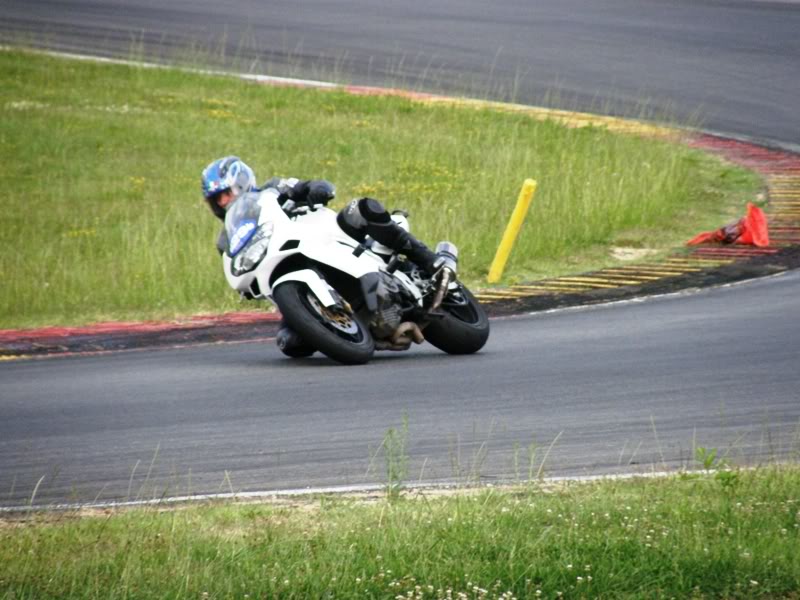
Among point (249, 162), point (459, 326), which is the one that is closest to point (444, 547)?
point (459, 326)

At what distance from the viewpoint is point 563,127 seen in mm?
21109

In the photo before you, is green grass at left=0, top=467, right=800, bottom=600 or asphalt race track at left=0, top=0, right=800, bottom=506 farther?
asphalt race track at left=0, top=0, right=800, bottom=506

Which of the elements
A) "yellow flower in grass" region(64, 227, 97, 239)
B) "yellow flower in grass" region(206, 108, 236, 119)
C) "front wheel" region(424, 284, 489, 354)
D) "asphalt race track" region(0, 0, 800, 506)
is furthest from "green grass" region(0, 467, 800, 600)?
"yellow flower in grass" region(206, 108, 236, 119)

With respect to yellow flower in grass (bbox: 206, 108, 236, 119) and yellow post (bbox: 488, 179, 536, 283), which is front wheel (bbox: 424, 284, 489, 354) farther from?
yellow flower in grass (bbox: 206, 108, 236, 119)

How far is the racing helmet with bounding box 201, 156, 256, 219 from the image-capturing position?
1003 cm

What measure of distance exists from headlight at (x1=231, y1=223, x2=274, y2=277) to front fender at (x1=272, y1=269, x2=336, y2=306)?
233 millimetres

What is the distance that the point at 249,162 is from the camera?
2022cm

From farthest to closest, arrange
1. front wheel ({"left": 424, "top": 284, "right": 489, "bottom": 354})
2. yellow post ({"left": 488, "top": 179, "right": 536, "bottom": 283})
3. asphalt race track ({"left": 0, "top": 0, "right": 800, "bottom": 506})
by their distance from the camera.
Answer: yellow post ({"left": 488, "top": 179, "right": 536, "bottom": 283}) < front wheel ({"left": 424, "top": 284, "right": 489, "bottom": 354}) < asphalt race track ({"left": 0, "top": 0, "right": 800, "bottom": 506})

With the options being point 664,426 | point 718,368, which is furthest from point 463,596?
point 718,368

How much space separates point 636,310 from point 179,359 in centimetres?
353

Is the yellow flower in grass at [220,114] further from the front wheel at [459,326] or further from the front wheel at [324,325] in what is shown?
the front wheel at [324,325]

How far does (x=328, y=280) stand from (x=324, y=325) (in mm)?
438

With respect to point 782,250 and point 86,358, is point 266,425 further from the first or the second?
point 782,250

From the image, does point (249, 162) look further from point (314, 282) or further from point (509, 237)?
point (314, 282)
